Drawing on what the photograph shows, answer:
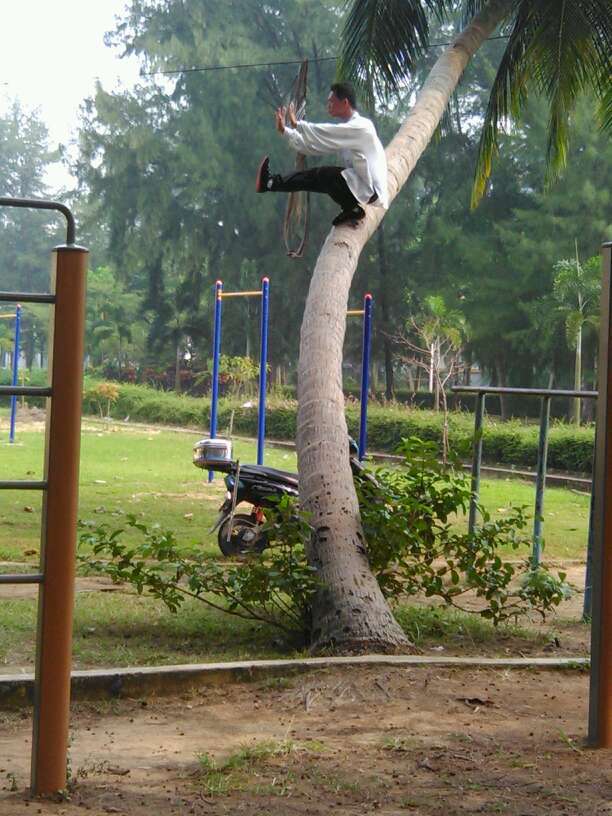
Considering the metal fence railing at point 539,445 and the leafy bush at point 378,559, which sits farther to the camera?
the metal fence railing at point 539,445

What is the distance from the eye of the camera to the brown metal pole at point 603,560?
13.2 ft

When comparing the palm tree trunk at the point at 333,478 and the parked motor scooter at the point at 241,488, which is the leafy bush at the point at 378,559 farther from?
the parked motor scooter at the point at 241,488

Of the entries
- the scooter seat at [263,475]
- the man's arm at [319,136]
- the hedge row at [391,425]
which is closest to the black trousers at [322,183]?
the man's arm at [319,136]

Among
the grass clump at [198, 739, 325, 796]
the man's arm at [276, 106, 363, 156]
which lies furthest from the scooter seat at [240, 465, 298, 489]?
the grass clump at [198, 739, 325, 796]

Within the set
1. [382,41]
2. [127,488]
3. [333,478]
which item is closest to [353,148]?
[333,478]

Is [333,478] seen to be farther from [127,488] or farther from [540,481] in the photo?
[127,488]

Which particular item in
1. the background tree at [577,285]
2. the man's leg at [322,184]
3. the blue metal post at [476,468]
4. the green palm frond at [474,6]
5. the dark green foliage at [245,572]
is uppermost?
the green palm frond at [474,6]

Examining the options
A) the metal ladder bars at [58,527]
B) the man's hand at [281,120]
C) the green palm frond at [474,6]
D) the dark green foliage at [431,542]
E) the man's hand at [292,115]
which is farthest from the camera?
the green palm frond at [474,6]

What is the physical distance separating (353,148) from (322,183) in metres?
0.29

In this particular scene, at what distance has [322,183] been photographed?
790 cm

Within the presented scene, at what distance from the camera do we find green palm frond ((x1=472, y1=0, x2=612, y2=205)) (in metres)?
10.9

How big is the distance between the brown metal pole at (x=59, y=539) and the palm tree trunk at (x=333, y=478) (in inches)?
86.8

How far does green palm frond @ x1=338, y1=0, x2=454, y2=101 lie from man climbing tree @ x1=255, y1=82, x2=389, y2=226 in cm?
348

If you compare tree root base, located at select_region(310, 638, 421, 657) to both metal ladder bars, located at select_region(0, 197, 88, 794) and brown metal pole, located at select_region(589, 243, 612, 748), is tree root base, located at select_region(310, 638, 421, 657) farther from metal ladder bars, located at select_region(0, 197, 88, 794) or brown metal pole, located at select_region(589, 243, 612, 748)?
metal ladder bars, located at select_region(0, 197, 88, 794)
